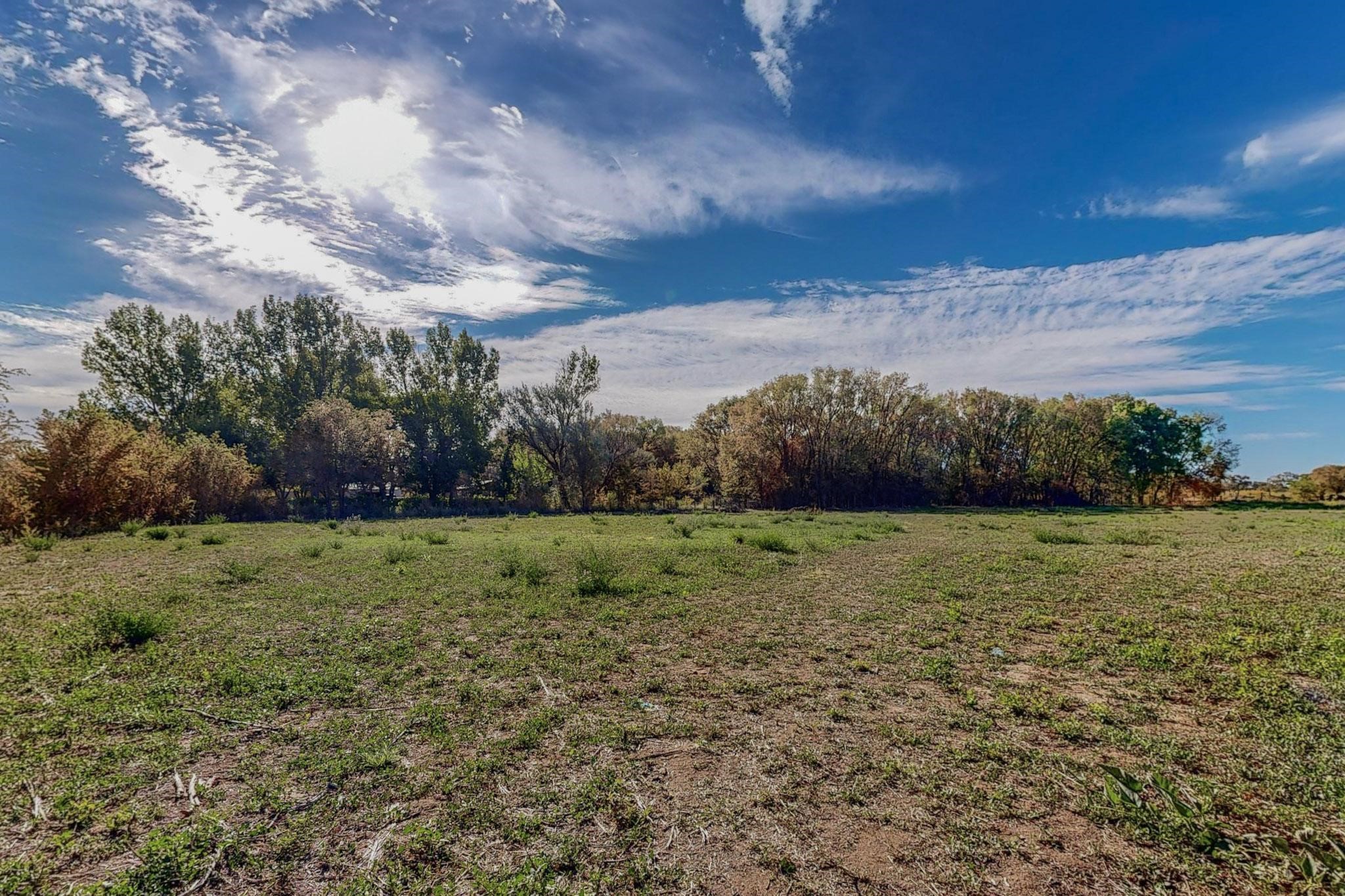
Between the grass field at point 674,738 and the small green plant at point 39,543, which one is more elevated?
the grass field at point 674,738

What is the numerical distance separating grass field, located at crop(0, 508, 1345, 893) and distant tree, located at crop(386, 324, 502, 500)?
38.8 metres

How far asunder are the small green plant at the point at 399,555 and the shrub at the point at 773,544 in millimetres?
9635

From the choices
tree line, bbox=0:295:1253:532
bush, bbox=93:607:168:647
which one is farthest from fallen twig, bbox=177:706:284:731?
tree line, bbox=0:295:1253:532

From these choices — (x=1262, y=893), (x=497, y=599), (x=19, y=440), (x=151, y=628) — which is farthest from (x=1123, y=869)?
(x=19, y=440)

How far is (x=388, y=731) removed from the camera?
4438 millimetres

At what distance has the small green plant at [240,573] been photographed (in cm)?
994

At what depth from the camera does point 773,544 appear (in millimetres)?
14859

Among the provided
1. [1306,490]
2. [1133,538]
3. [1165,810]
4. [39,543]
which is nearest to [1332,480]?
[1306,490]

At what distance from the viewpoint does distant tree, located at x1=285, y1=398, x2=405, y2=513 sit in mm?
37469

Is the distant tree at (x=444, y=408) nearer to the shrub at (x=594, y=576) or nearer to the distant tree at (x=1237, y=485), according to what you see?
the shrub at (x=594, y=576)

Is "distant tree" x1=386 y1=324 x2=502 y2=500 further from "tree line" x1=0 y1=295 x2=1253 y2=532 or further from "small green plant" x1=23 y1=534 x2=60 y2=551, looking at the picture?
"small green plant" x1=23 y1=534 x2=60 y2=551

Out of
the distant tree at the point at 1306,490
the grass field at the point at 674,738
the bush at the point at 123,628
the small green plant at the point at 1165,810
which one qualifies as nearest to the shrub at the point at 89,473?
the grass field at the point at 674,738

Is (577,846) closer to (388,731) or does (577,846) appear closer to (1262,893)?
(388,731)

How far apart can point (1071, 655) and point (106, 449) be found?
28173 millimetres
